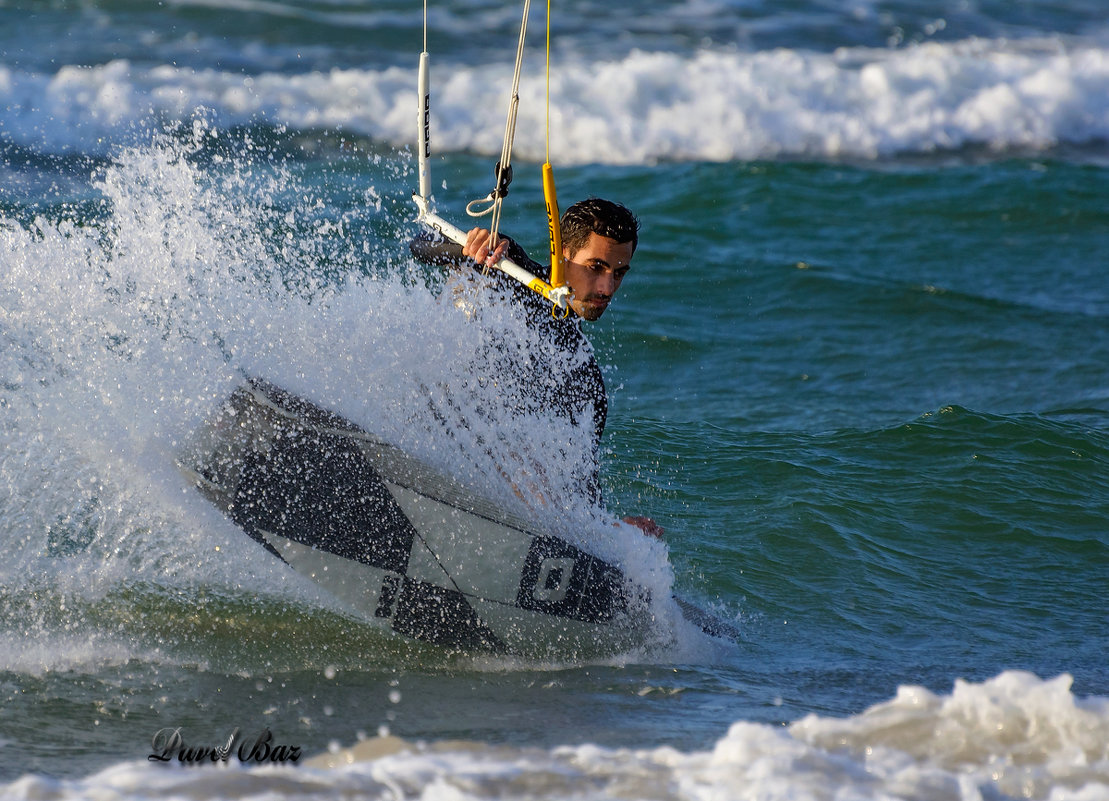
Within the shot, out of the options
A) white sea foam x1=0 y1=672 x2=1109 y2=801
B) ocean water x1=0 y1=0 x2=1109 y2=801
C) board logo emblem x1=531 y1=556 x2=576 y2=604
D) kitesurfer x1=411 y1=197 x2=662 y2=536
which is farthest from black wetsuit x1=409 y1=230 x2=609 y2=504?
white sea foam x1=0 y1=672 x2=1109 y2=801

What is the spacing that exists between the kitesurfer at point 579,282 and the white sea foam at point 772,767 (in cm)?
118

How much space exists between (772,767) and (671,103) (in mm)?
11177

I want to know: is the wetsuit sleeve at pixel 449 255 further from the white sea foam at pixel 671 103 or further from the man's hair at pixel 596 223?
the white sea foam at pixel 671 103

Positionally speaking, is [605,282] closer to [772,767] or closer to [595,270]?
[595,270]

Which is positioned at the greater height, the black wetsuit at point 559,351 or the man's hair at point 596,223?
the man's hair at point 596,223

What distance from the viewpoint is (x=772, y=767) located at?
305 cm

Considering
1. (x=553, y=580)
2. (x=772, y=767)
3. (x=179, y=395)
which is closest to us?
(x=772, y=767)

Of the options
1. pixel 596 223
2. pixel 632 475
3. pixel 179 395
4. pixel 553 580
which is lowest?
pixel 553 580

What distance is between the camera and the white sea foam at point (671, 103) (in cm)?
1217

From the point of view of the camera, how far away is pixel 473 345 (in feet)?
13.2

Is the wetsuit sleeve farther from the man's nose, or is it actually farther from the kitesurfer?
the man's nose

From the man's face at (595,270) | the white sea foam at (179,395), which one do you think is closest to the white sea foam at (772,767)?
the white sea foam at (179,395)

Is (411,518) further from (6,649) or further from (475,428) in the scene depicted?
(6,649)

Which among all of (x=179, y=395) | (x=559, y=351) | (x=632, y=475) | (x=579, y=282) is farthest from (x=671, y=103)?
(x=179, y=395)
